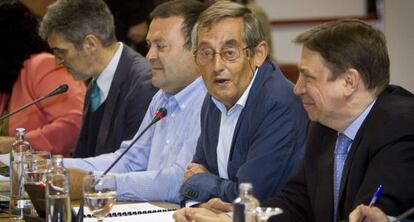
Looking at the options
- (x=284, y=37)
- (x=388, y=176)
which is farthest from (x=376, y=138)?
(x=284, y=37)

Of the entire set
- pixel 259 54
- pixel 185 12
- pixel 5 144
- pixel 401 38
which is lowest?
pixel 5 144

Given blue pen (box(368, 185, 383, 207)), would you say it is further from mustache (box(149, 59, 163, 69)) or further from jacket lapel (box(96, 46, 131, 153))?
jacket lapel (box(96, 46, 131, 153))

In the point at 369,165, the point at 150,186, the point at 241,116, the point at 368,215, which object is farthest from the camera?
the point at 150,186

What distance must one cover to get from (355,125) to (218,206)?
1.75 ft

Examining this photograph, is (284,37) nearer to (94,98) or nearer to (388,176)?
(94,98)

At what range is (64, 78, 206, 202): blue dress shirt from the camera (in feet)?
11.3

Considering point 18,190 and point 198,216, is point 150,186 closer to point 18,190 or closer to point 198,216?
point 18,190

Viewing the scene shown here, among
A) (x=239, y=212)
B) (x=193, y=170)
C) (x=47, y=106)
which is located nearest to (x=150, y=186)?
(x=193, y=170)

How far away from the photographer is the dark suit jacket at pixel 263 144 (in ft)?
10.1

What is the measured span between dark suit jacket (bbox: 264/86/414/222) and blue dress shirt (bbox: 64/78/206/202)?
0.65 m

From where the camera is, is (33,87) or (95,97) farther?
(33,87)

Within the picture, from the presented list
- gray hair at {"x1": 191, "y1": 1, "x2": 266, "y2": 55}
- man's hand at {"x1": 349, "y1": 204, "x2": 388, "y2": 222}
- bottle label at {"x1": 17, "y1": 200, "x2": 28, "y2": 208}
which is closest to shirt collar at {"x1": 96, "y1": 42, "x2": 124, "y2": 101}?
gray hair at {"x1": 191, "y1": 1, "x2": 266, "y2": 55}

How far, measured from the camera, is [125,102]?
4191 millimetres

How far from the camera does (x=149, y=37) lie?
3.86 meters
